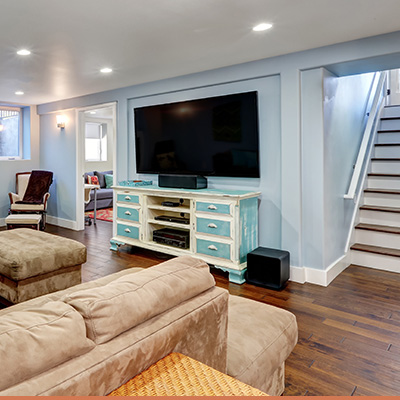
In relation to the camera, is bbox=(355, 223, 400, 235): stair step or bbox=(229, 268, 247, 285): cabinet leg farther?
bbox=(355, 223, 400, 235): stair step

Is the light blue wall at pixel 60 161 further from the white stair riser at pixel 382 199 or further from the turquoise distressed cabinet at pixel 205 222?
the white stair riser at pixel 382 199

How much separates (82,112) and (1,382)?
18.4ft

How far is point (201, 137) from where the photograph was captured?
159 inches

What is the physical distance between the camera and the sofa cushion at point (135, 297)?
2.96ft

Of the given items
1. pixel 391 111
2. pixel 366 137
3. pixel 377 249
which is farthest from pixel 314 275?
pixel 391 111

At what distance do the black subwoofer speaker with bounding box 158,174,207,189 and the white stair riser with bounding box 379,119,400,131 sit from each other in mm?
2958

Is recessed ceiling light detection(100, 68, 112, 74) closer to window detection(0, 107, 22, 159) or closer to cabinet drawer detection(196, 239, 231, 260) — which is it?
cabinet drawer detection(196, 239, 231, 260)

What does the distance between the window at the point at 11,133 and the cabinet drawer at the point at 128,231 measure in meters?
3.52

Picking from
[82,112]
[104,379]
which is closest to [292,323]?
[104,379]

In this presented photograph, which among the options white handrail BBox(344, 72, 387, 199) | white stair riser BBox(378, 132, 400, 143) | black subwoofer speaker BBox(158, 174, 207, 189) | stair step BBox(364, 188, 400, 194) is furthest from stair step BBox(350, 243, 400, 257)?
black subwoofer speaker BBox(158, 174, 207, 189)

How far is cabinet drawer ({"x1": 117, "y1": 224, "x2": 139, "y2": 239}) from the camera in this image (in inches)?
171

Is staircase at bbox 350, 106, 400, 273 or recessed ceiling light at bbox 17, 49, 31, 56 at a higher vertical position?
recessed ceiling light at bbox 17, 49, 31, 56

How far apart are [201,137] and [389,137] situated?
2.77m

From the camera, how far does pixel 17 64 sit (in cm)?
373
